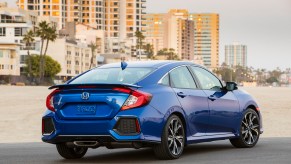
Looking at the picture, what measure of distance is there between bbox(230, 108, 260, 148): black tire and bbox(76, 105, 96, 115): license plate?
3.34 m

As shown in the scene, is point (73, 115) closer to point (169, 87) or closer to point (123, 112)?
point (123, 112)

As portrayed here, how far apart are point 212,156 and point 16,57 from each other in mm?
141859

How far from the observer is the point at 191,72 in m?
12.3

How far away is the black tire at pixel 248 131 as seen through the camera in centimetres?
1331

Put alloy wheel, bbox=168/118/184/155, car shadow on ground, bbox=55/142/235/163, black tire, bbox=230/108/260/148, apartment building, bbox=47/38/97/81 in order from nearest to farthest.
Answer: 1. alloy wheel, bbox=168/118/184/155
2. car shadow on ground, bbox=55/142/235/163
3. black tire, bbox=230/108/260/148
4. apartment building, bbox=47/38/97/81

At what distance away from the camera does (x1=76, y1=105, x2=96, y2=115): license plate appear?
10.7m

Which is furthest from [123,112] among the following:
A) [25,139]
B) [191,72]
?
[25,139]

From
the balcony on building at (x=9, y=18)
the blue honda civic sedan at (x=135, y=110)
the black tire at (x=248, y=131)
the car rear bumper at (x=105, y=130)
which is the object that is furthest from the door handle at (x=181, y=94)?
the balcony on building at (x=9, y=18)

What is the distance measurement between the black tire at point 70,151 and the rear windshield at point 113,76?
0.93 m

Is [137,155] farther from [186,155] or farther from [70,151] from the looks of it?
[70,151]

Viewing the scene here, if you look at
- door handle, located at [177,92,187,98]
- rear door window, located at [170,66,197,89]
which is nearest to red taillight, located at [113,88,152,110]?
door handle, located at [177,92,187,98]

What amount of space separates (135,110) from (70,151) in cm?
158

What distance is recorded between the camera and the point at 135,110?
417 inches

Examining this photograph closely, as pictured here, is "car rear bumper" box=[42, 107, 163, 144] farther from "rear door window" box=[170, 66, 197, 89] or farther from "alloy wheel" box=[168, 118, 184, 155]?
"rear door window" box=[170, 66, 197, 89]
